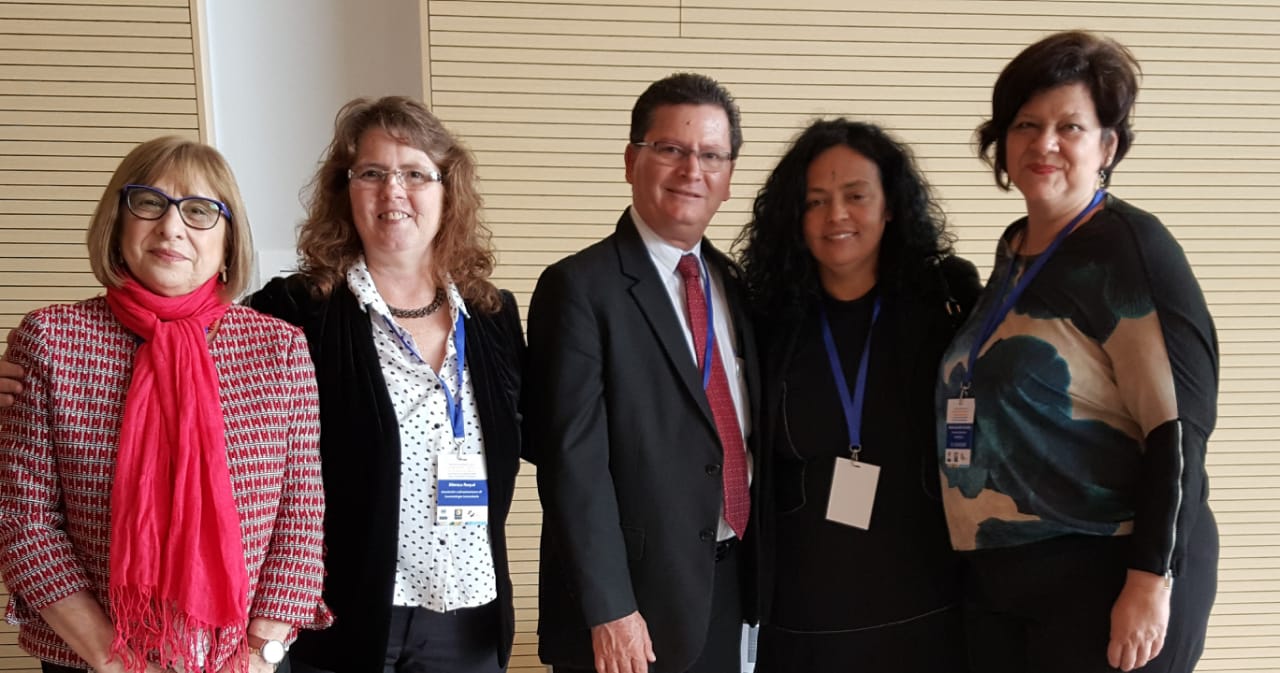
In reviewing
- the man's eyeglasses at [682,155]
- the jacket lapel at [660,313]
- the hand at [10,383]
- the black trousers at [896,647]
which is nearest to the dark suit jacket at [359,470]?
the jacket lapel at [660,313]

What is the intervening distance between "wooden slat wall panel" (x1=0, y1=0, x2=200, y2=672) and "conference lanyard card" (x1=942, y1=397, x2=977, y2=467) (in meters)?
3.35

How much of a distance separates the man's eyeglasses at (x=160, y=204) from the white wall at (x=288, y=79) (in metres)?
2.36

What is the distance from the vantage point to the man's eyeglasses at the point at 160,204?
5.26 ft

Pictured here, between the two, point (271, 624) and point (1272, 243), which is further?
point (1272, 243)

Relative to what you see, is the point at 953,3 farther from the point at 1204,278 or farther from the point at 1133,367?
the point at 1133,367

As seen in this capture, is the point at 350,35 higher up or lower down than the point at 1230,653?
higher up

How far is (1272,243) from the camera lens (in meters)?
3.96

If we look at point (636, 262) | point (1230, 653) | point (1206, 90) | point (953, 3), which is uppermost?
Answer: point (953, 3)

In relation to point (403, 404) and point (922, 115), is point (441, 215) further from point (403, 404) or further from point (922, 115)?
point (922, 115)

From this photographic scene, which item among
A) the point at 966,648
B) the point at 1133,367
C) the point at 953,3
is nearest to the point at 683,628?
the point at 966,648

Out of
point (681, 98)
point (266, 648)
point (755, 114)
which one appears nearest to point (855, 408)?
point (681, 98)

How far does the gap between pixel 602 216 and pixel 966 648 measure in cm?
241

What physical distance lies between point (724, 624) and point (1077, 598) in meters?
0.83

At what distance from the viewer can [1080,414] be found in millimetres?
1800
